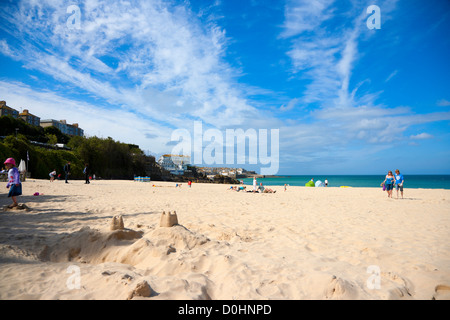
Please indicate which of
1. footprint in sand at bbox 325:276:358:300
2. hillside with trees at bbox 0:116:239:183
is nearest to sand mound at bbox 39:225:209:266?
footprint in sand at bbox 325:276:358:300

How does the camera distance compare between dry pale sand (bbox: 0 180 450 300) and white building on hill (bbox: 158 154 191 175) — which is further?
white building on hill (bbox: 158 154 191 175)

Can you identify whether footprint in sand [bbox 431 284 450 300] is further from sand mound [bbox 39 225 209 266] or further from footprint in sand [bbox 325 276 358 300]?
sand mound [bbox 39 225 209 266]

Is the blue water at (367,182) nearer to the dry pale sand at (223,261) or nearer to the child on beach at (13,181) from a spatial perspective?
the dry pale sand at (223,261)

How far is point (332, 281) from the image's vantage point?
8.91 feet

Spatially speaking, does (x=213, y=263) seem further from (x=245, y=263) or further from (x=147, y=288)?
(x=147, y=288)

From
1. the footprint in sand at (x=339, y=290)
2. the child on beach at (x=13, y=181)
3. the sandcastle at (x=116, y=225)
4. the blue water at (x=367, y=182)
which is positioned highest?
the child on beach at (x=13, y=181)

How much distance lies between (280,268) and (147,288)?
6.30 ft

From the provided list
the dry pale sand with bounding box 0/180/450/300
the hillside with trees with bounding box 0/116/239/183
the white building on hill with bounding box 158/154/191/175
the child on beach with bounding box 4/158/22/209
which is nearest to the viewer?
the dry pale sand with bounding box 0/180/450/300

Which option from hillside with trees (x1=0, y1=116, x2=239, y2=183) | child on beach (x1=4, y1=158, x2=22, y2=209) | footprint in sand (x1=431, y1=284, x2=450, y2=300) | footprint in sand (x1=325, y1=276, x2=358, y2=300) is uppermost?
hillside with trees (x1=0, y1=116, x2=239, y2=183)

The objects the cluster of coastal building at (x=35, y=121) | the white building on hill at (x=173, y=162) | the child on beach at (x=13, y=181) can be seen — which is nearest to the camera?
the child on beach at (x=13, y=181)

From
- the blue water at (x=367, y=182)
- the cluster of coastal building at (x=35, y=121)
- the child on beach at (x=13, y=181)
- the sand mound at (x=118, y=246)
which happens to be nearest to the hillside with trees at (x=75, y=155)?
the cluster of coastal building at (x=35, y=121)

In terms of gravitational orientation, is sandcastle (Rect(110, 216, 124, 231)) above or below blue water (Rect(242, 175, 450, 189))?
above

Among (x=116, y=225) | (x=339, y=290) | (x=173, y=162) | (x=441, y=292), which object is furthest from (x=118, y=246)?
(x=173, y=162)

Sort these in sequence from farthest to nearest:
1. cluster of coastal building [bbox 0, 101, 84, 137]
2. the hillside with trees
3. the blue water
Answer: cluster of coastal building [bbox 0, 101, 84, 137] → the blue water → the hillside with trees
